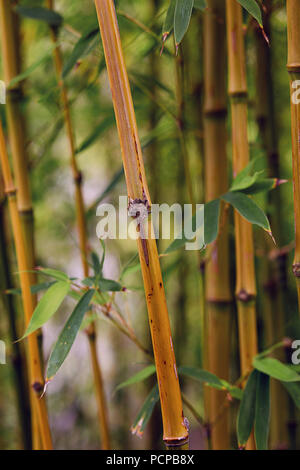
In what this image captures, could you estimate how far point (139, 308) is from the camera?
5.08ft

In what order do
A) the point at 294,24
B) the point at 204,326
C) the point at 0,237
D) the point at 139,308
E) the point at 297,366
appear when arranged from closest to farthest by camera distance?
the point at 294,24 → the point at 297,366 → the point at 204,326 → the point at 0,237 → the point at 139,308

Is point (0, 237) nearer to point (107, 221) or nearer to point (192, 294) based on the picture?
point (107, 221)

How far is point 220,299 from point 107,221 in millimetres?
207

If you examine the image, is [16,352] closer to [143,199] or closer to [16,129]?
[16,129]

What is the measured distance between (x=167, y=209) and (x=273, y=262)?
0.24 metres

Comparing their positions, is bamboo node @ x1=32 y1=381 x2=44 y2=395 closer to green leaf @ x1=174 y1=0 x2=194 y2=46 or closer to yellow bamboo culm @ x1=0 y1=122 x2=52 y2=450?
yellow bamboo culm @ x1=0 y1=122 x2=52 y2=450

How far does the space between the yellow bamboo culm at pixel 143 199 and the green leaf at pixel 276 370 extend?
0.47 feet

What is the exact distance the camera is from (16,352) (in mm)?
876

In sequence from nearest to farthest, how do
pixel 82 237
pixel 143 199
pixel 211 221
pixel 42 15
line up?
pixel 143 199, pixel 211 221, pixel 42 15, pixel 82 237

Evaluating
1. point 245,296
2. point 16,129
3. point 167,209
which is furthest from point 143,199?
point 167,209

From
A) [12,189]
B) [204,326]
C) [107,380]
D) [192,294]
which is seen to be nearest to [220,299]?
[204,326]

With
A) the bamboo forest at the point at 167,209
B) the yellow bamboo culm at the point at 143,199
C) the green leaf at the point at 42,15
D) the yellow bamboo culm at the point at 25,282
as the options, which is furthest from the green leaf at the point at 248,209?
the green leaf at the point at 42,15

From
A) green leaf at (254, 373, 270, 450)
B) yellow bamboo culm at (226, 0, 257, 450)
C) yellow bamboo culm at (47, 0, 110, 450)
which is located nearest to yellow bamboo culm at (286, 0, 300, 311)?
yellow bamboo culm at (226, 0, 257, 450)

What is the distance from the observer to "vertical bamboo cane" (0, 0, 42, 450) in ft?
2.17
